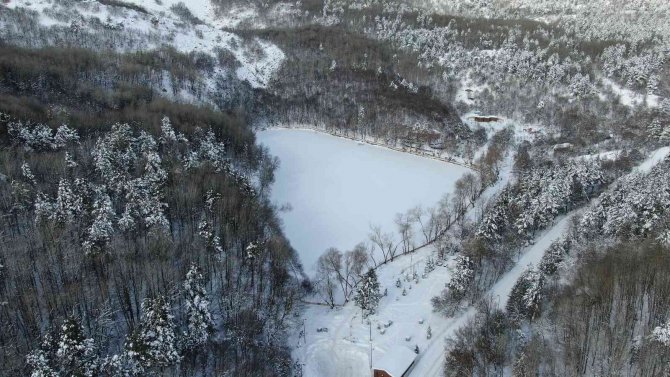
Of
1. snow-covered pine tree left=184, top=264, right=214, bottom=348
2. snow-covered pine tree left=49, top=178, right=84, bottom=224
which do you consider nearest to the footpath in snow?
snow-covered pine tree left=184, top=264, right=214, bottom=348

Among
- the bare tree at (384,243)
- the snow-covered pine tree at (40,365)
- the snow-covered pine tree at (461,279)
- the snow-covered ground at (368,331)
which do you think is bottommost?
the snow-covered ground at (368,331)

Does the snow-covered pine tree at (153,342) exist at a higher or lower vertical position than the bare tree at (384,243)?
higher

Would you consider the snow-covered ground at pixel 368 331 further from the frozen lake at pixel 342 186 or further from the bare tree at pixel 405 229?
the frozen lake at pixel 342 186

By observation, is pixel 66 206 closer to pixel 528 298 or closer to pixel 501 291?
pixel 528 298

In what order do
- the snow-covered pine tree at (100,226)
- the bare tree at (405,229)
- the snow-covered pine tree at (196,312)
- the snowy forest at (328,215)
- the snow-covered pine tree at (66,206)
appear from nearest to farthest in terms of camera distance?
1. the snow-covered pine tree at (196,312)
2. the snowy forest at (328,215)
3. the snow-covered pine tree at (100,226)
4. the snow-covered pine tree at (66,206)
5. the bare tree at (405,229)

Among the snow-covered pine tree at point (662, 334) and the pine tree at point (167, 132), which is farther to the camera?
the pine tree at point (167, 132)

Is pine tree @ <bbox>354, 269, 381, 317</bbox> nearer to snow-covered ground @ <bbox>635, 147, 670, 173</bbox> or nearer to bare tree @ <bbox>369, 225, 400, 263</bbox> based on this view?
bare tree @ <bbox>369, 225, 400, 263</bbox>

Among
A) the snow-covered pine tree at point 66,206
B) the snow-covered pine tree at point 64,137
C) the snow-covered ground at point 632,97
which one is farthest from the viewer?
the snow-covered ground at point 632,97

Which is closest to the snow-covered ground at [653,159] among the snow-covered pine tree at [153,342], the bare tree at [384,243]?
the bare tree at [384,243]
